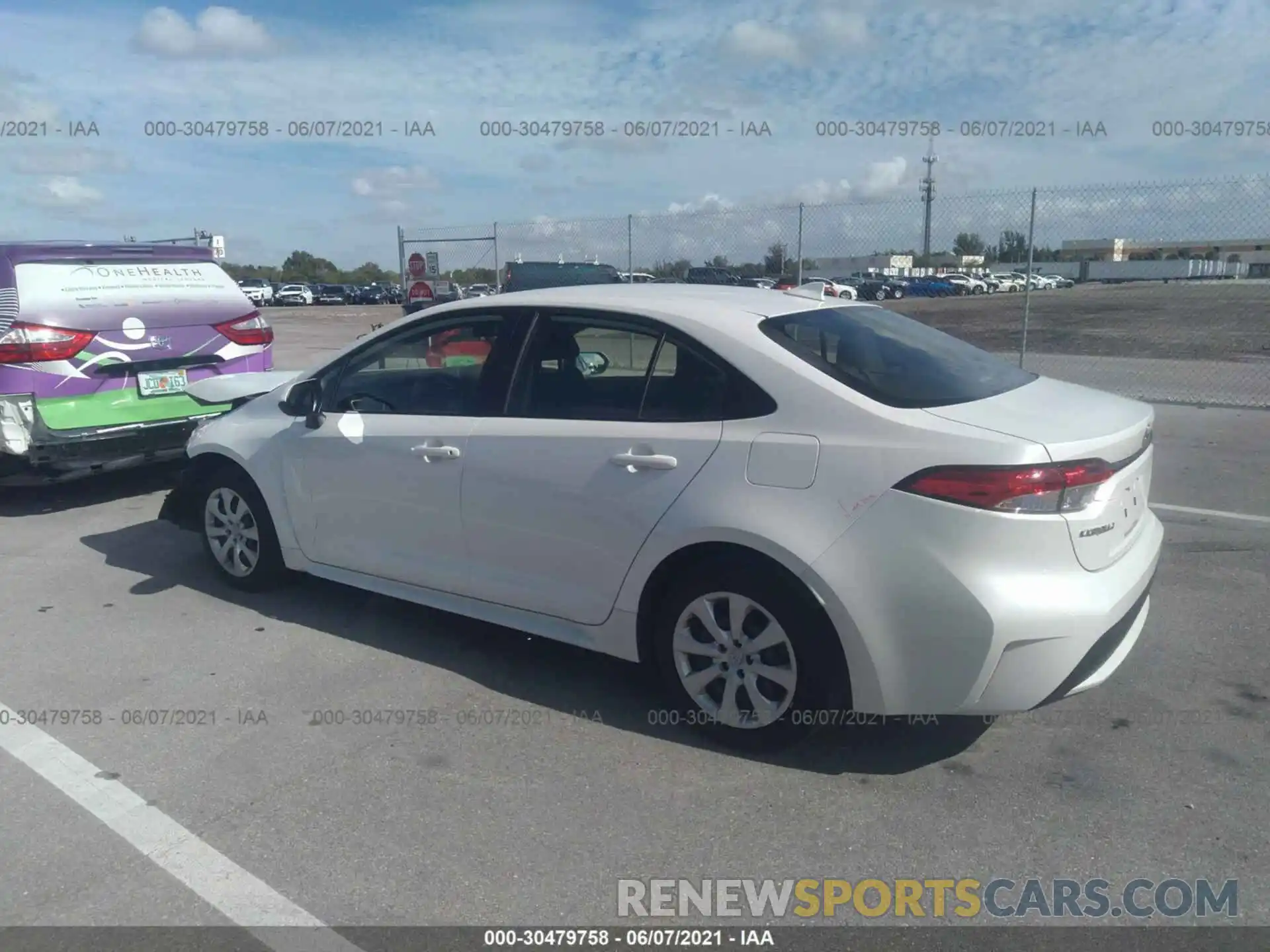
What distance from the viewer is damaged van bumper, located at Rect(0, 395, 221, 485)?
21.6 feet

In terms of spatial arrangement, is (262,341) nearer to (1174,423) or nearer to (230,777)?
(230,777)

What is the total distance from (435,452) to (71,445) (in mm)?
3783

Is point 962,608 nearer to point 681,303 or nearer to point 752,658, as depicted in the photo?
point 752,658

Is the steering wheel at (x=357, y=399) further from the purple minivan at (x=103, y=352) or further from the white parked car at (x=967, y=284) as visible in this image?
the white parked car at (x=967, y=284)

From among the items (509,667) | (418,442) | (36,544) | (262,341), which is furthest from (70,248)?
(509,667)

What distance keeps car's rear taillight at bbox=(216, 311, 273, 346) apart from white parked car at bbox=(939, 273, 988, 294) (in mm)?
41769

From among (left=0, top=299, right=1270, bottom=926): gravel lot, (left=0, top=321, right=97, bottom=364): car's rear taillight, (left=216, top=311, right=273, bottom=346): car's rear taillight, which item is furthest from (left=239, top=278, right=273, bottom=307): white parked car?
(left=0, top=299, right=1270, bottom=926): gravel lot

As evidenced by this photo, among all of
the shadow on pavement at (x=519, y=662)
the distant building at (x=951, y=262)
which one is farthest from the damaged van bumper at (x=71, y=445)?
the distant building at (x=951, y=262)

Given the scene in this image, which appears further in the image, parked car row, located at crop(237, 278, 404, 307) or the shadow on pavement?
parked car row, located at crop(237, 278, 404, 307)

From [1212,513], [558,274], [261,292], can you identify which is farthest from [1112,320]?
[261,292]

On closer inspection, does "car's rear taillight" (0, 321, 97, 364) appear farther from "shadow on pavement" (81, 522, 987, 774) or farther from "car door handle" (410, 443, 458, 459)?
"car door handle" (410, 443, 458, 459)

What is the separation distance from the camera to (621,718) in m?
3.99

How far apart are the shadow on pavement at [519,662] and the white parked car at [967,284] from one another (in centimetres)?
4393

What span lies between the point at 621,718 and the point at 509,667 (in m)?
0.71
